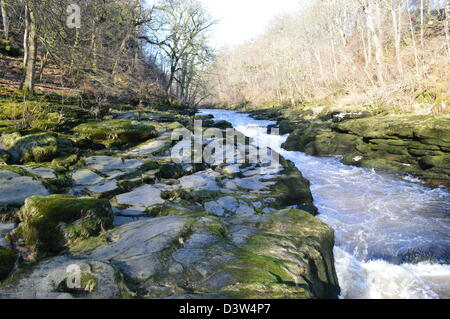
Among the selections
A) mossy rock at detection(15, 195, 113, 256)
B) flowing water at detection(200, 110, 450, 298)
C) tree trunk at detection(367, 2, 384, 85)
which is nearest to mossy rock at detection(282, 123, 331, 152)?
flowing water at detection(200, 110, 450, 298)

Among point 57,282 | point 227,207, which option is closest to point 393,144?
point 227,207

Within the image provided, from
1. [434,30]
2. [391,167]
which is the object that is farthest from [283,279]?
[434,30]

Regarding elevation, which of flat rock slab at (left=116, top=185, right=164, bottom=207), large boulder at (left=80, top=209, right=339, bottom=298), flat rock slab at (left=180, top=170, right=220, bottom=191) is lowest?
large boulder at (left=80, top=209, right=339, bottom=298)

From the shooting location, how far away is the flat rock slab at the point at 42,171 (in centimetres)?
456

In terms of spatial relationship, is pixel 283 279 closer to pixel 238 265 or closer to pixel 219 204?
pixel 238 265

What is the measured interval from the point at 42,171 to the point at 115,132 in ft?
9.87

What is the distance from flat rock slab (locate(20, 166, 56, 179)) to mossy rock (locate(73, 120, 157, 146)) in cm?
251

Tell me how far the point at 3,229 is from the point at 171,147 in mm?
4711

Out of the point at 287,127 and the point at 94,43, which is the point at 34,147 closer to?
the point at 94,43

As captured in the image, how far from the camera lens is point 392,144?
31.3 feet

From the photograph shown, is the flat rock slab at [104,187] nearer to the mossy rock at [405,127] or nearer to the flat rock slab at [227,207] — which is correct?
the flat rock slab at [227,207]

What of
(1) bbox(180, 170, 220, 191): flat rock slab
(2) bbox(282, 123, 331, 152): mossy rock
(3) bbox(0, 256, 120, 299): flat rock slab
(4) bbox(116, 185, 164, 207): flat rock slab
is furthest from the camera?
(2) bbox(282, 123, 331, 152): mossy rock

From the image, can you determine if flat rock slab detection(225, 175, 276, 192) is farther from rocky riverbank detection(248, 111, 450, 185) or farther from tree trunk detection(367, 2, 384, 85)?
tree trunk detection(367, 2, 384, 85)

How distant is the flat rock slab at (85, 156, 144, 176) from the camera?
5.42 metres
